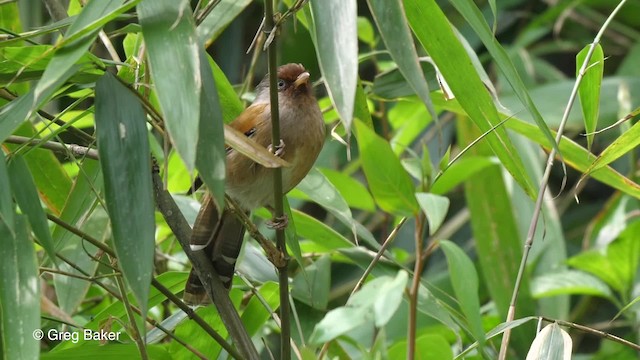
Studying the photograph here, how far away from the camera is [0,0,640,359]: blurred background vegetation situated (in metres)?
1.65

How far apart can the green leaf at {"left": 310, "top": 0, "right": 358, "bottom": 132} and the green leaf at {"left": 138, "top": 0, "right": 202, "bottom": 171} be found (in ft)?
0.63

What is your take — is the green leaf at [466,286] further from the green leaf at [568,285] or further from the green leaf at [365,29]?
the green leaf at [568,285]

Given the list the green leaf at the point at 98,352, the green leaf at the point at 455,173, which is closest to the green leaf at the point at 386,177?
the green leaf at the point at 98,352

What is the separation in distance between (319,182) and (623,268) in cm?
139

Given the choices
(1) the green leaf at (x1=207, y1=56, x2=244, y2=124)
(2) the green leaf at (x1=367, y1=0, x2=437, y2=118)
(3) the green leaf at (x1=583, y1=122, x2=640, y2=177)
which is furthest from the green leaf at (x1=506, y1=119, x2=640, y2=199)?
(2) the green leaf at (x1=367, y1=0, x2=437, y2=118)

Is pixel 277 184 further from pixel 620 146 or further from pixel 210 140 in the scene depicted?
pixel 620 146

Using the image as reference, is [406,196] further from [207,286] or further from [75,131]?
[75,131]

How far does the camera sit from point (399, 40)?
64.3 inches

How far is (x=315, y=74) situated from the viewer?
520 centimetres

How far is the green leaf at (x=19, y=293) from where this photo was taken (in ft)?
5.33

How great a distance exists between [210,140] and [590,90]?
1.01m

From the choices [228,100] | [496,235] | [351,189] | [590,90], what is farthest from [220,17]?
[496,235]

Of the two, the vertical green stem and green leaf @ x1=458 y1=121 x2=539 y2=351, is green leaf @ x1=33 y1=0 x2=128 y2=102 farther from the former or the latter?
green leaf @ x1=458 y1=121 x2=539 y2=351

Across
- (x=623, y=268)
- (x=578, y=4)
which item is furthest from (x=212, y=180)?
(x=578, y=4)
